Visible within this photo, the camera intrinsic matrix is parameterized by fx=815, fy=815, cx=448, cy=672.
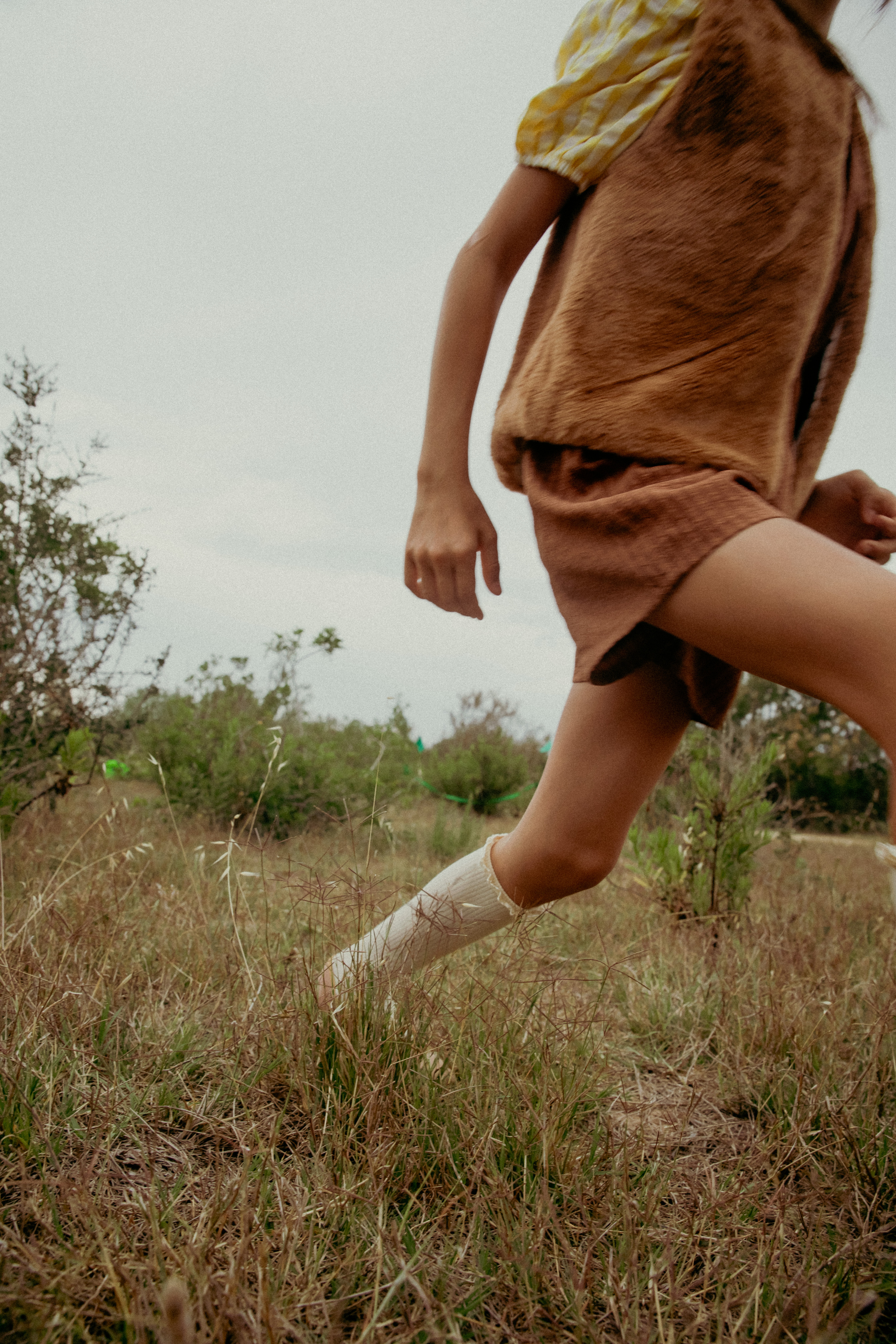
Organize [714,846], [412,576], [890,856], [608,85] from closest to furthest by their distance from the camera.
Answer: [890,856] → [608,85] → [412,576] → [714,846]

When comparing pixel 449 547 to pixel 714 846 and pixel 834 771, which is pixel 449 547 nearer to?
pixel 714 846

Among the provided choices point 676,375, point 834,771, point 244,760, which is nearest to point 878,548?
point 676,375

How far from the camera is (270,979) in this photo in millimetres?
1466

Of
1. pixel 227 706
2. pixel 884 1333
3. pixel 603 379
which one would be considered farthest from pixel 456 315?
pixel 227 706

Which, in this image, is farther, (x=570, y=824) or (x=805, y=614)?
(x=570, y=824)

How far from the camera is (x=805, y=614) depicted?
2.68 ft

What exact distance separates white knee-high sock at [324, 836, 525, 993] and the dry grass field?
0.19 feet

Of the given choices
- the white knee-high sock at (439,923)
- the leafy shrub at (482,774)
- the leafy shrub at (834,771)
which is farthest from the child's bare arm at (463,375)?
the leafy shrub at (834,771)

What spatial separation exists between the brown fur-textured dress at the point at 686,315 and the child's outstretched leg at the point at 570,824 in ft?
0.55

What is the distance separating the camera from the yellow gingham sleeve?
105 cm

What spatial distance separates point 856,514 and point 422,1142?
1.13 m

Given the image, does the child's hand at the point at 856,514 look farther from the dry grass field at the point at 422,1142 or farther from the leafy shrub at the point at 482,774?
the leafy shrub at the point at 482,774

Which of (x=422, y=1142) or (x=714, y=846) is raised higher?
(x=714, y=846)

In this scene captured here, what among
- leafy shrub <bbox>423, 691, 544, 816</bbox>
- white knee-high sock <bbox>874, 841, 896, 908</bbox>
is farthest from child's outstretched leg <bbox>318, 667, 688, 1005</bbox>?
leafy shrub <bbox>423, 691, 544, 816</bbox>
